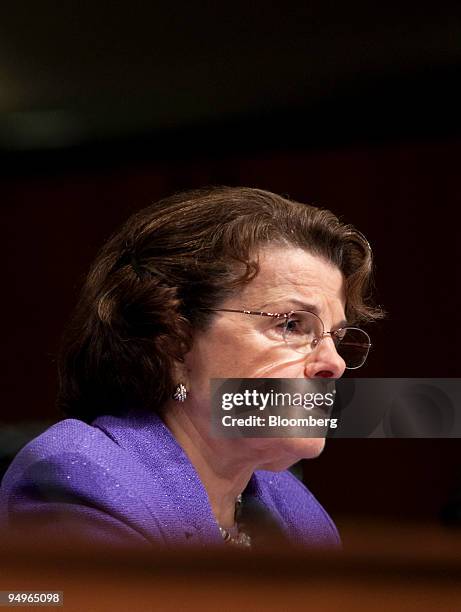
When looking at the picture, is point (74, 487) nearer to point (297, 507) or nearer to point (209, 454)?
point (209, 454)

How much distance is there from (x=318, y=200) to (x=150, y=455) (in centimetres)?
35

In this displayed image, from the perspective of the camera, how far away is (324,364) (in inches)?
37.4

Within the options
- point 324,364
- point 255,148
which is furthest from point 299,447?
point 255,148

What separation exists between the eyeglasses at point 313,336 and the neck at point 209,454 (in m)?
0.13

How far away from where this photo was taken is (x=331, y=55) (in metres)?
0.73

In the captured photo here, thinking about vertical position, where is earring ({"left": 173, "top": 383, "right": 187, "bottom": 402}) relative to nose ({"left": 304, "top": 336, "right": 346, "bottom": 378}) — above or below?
below

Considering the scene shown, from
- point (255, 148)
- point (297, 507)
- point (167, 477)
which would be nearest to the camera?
point (255, 148)

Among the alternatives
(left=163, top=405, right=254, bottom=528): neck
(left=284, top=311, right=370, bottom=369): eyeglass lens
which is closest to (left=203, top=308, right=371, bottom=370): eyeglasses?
(left=284, top=311, right=370, bottom=369): eyeglass lens

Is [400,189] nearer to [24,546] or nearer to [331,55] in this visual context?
[331,55]

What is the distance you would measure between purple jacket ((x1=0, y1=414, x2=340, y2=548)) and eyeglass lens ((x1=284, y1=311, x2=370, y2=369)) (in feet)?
0.59

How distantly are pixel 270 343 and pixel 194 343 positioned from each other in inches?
3.6

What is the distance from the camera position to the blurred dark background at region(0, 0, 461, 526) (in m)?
0.76

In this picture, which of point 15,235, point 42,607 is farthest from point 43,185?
point 42,607

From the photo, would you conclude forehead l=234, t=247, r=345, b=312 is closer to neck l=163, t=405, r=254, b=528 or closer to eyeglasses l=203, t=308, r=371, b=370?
eyeglasses l=203, t=308, r=371, b=370
